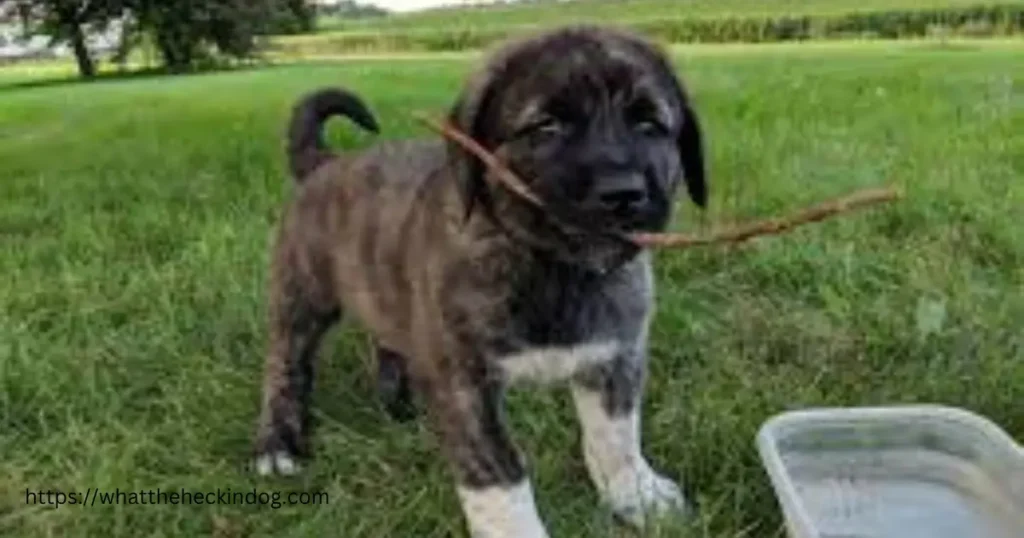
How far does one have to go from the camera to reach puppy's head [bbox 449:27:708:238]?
2.85 metres

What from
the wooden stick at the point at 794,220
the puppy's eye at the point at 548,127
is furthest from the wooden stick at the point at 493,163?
the wooden stick at the point at 794,220

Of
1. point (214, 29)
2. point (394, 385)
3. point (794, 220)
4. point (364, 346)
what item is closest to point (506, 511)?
point (794, 220)

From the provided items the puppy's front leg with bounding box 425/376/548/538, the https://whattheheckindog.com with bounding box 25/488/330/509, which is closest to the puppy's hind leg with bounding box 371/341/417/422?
the https://whattheheckindog.com with bounding box 25/488/330/509

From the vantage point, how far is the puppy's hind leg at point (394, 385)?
4203mm

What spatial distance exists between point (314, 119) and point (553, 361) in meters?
A: 1.37

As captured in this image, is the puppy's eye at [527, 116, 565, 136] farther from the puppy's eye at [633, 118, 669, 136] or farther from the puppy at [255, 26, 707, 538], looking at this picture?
the puppy's eye at [633, 118, 669, 136]

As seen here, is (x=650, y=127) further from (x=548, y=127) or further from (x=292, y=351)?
(x=292, y=351)

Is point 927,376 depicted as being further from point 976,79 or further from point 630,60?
point 976,79

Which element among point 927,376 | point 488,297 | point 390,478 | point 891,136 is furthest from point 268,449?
point 891,136

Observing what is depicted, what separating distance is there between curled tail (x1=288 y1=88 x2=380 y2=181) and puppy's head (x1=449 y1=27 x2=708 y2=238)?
1.24m

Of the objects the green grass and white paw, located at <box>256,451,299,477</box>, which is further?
white paw, located at <box>256,451,299,477</box>

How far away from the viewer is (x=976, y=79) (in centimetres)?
1209

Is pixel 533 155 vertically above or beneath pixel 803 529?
above

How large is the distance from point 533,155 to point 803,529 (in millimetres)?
860
